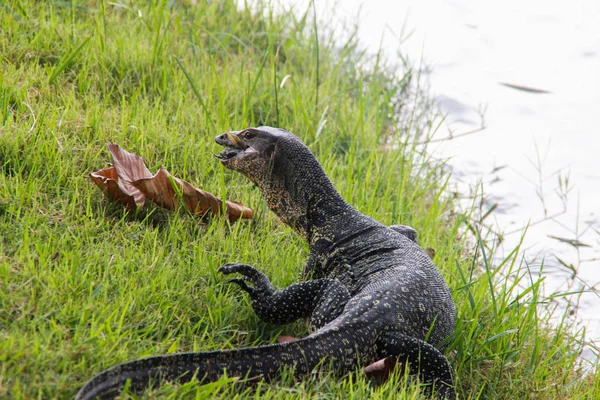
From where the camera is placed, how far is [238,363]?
3.20 meters

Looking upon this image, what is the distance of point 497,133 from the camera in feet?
25.4

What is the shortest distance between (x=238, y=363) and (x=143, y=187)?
66.3 inches

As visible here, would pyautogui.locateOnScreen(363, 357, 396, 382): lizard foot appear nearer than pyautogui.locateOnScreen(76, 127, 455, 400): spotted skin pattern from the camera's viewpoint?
No

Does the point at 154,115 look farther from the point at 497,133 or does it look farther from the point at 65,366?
the point at 497,133

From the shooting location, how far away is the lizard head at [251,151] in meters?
4.63

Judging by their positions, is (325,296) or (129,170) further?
(129,170)

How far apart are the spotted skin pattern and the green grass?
0.40 feet

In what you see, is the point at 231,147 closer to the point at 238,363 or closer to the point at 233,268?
the point at 233,268

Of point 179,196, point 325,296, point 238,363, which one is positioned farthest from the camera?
point 179,196

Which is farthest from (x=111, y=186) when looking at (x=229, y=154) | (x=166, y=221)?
(x=229, y=154)

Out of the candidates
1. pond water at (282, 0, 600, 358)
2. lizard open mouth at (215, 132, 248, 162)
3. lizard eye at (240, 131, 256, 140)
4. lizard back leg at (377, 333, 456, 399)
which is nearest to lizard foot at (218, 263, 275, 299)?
lizard back leg at (377, 333, 456, 399)

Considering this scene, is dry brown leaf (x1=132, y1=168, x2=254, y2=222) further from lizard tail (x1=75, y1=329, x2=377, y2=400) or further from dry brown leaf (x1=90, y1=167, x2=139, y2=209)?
lizard tail (x1=75, y1=329, x2=377, y2=400)

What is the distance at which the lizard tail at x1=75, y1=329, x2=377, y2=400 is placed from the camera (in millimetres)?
2885

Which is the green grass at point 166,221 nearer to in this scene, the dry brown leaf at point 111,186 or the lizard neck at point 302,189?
the dry brown leaf at point 111,186
